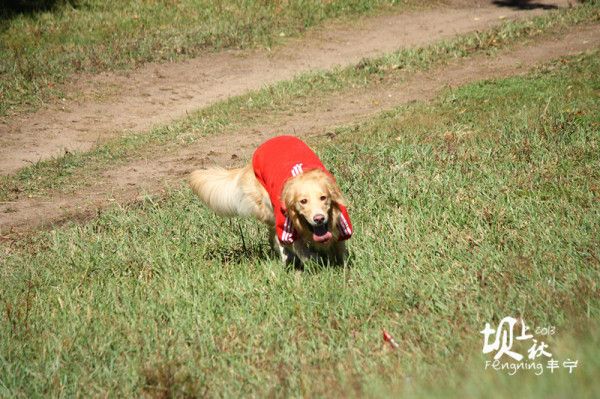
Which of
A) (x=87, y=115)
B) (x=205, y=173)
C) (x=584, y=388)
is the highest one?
(x=584, y=388)

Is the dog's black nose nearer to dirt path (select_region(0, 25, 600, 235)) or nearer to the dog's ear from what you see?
the dog's ear

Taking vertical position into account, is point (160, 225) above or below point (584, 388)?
below

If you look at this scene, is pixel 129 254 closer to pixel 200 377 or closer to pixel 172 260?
pixel 172 260

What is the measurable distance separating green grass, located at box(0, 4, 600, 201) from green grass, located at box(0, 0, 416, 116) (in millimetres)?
2647

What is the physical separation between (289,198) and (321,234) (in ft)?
1.14

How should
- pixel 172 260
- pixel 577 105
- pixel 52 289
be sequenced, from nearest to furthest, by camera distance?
pixel 52 289 < pixel 172 260 < pixel 577 105

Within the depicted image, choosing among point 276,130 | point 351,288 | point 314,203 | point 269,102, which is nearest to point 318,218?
point 314,203

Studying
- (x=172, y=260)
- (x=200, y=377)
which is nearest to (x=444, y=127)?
(x=172, y=260)

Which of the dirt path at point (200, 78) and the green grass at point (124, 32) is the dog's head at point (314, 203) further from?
the green grass at point (124, 32)

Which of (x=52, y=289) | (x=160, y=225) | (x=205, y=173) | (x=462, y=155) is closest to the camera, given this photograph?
(x=52, y=289)

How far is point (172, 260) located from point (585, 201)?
318cm

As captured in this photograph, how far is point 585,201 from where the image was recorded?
17.8 feet

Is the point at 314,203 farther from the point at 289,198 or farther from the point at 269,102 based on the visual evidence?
the point at 269,102

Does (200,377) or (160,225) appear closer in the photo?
(200,377)
